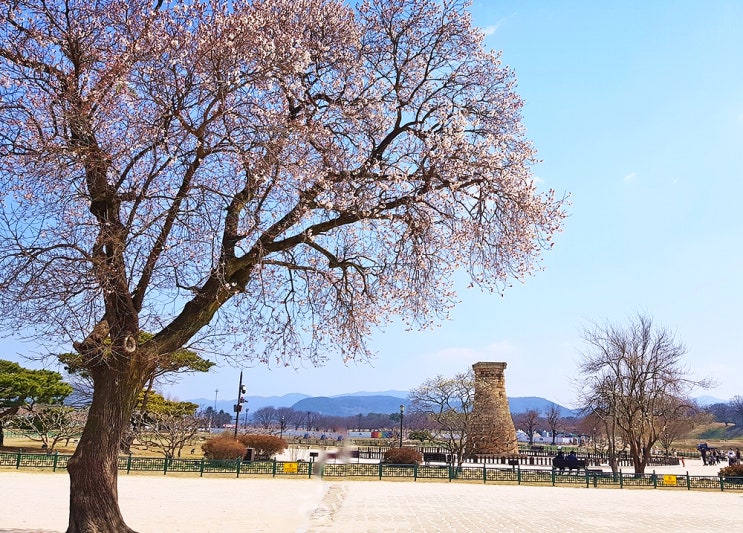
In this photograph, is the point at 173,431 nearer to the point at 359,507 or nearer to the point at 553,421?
the point at 359,507

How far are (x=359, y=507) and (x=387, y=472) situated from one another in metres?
9.70

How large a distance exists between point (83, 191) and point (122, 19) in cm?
257

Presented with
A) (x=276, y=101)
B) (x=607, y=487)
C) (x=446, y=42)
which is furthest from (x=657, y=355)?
(x=276, y=101)

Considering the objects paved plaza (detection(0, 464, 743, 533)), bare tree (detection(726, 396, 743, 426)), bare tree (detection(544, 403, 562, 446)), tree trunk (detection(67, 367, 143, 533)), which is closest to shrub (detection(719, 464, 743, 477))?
paved plaza (detection(0, 464, 743, 533))

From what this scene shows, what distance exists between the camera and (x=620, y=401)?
3067 cm

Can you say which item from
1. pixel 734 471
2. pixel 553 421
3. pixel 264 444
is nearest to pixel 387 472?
pixel 264 444

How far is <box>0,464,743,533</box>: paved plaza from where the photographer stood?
12.0 m

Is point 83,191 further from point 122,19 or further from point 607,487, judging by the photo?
point 607,487

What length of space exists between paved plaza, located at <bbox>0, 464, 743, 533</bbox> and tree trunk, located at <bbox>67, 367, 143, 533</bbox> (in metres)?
2.42

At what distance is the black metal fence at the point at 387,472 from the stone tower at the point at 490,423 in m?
11.7

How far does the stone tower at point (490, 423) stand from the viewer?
123ft

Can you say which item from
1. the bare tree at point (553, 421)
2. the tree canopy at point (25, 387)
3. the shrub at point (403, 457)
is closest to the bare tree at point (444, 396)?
the shrub at point (403, 457)

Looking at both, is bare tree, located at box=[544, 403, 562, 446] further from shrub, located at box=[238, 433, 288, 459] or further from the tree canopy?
the tree canopy

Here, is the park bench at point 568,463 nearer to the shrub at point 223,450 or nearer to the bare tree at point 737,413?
the shrub at point 223,450
